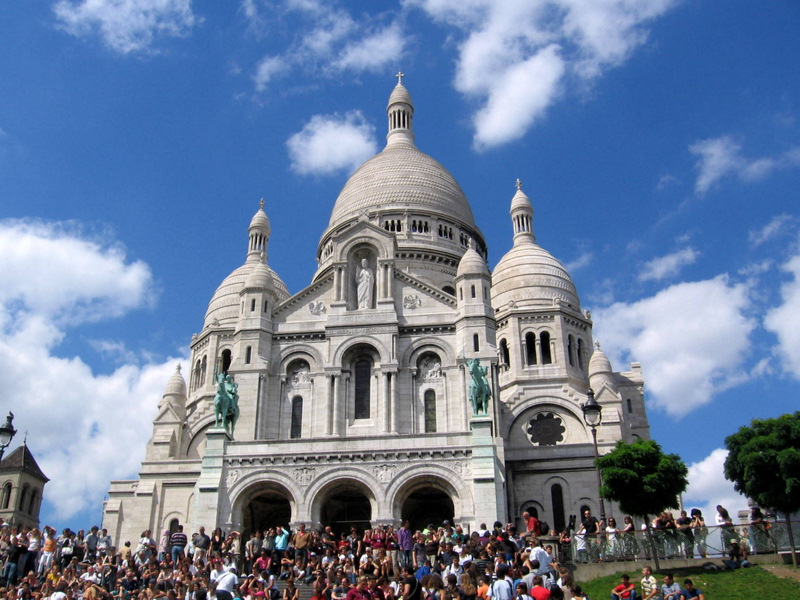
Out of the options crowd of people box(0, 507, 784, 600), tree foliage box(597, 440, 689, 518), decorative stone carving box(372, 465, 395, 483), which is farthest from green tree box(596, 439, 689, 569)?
decorative stone carving box(372, 465, 395, 483)

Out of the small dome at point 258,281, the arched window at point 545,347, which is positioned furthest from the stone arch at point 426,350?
the arched window at point 545,347

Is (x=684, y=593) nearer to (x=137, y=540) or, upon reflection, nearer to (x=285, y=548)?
(x=285, y=548)

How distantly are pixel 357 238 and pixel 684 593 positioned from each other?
100 ft

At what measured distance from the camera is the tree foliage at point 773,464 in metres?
26.3

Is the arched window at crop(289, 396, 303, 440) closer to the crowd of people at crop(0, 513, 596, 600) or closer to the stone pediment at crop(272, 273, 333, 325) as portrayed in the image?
the stone pediment at crop(272, 273, 333, 325)

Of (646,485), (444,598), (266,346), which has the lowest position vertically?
(444,598)

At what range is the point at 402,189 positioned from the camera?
6328cm

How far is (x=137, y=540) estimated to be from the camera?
44.3 metres

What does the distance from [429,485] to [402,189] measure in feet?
102

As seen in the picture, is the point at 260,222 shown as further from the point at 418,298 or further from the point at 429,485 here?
the point at 429,485

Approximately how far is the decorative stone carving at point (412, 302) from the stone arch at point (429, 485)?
453 inches

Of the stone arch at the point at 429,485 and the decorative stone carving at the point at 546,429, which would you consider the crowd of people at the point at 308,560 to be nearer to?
the stone arch at the point at 429,485

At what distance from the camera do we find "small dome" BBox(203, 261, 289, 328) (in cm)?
5791

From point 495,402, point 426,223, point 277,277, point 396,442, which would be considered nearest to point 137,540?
point 396,442
